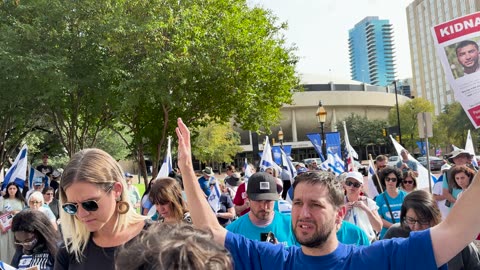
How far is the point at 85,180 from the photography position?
2.51 m

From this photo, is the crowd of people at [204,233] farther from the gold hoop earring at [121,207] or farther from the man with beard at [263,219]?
the man with beard at [263,219]

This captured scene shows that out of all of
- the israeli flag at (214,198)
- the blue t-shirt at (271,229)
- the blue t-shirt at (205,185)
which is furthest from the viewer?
the blue t-shirt at (205,185)

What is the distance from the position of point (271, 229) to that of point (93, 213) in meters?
2.13

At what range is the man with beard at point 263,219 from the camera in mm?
4312

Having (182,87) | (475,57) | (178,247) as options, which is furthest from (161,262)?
(182,87)

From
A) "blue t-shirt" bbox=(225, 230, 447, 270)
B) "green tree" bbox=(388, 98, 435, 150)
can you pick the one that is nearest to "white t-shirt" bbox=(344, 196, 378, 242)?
"blue t-shirt" bbox=(225, 230, 447, 270)

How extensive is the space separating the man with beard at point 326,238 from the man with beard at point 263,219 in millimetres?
1672

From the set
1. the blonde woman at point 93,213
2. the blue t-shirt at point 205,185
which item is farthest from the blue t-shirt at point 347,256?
the blue t-shirt at point 205,185

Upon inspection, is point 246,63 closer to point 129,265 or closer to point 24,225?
point 24,225

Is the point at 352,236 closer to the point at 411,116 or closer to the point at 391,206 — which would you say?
the point at 391,206

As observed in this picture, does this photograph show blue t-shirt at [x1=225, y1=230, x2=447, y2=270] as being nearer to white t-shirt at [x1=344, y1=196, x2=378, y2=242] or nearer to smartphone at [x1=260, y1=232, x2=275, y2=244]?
smartphone at [x1=260, y1=232, x2=275, y2=244]

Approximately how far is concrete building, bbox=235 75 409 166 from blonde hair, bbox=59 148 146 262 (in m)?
82.7

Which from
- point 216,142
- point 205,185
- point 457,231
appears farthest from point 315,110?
point 457,231

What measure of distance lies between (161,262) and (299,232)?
54.0 inches
